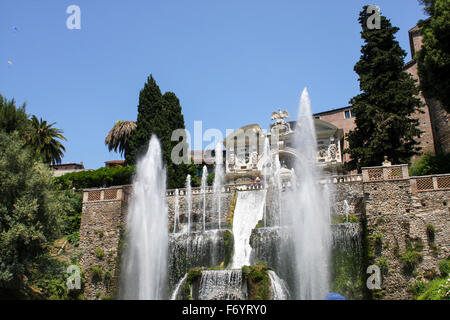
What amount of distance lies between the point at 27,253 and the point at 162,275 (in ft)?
18.1

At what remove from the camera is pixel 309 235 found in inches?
762

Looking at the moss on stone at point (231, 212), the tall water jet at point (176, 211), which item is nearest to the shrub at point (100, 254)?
the tall water jet at point (176, 211)

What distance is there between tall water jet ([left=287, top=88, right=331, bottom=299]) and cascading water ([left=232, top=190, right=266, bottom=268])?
9.69 ft

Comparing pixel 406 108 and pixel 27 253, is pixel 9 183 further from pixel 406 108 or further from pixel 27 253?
pixel 406 108

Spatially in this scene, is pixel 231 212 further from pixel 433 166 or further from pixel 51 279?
pixel 433 166

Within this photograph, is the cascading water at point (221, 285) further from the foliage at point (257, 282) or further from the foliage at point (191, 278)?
the foliage at point (257, 282)

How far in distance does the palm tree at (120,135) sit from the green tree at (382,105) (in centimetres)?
2161

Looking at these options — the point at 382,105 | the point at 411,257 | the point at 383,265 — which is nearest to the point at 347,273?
the point at 383,265

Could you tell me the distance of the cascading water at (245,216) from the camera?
72.5ft

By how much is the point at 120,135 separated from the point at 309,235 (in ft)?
84.0

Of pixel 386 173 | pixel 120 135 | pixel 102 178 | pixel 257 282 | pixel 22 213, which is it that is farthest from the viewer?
pixel 120 135

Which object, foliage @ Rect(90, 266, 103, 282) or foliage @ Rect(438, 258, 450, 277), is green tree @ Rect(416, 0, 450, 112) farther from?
foliage @ Rect(90, 266, 103, 282)
